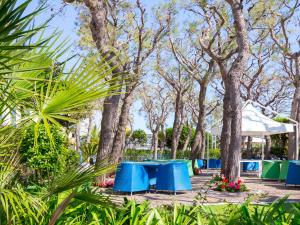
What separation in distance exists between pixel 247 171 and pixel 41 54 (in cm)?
2008

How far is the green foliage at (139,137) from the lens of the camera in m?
53.8

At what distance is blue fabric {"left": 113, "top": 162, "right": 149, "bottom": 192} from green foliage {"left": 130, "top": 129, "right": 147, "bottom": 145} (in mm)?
42831

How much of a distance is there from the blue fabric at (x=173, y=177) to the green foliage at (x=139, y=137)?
140 feet

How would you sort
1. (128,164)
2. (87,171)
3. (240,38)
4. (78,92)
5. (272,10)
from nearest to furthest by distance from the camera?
(78,92) < (87,171) < (128,164) < (240,38) < (272,10)

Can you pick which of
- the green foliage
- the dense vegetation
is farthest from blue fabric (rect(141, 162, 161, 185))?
the green foliage

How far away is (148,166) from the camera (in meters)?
11.3

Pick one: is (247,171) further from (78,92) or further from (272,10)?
(78,92)

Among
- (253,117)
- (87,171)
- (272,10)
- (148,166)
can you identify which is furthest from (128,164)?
(272,10)

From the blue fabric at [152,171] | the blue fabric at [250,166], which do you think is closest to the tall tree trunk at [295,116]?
the blue fabric at [250,166]

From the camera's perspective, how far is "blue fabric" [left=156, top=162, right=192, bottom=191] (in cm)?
1088

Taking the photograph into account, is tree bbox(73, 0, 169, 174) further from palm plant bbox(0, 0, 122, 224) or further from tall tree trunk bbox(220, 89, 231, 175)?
palm plant bbox(0, 0, 122, 224)

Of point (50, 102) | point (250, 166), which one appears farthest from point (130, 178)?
point (250, 166)

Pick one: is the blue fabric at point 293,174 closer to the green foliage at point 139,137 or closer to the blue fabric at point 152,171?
the blue fabric at point 152,171

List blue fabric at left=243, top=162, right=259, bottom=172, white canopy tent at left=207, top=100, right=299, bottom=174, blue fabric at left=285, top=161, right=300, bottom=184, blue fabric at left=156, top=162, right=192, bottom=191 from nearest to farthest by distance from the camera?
blue fabric at left=156, top=162, right=192, bottom=191 → blue fabric at left=285, top=161, right=300, bottom=184 → white canopy tent at left=207, top=100, right=299, bottom=174 → blue fabric at left=243, top=162, right=259, bottom=172
